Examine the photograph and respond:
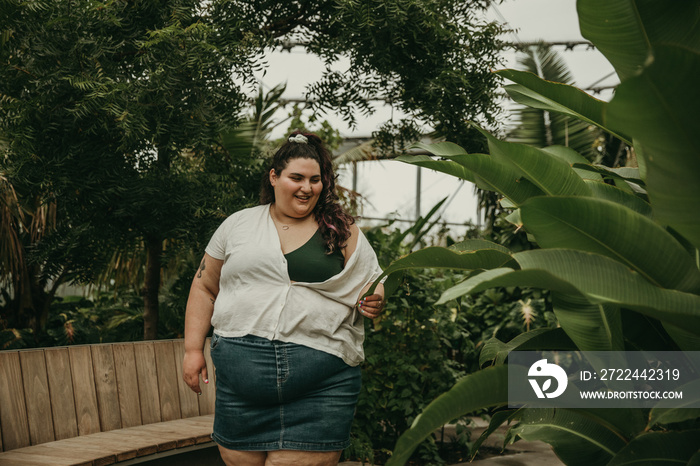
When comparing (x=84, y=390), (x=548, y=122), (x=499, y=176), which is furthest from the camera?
(x=548, y=122)

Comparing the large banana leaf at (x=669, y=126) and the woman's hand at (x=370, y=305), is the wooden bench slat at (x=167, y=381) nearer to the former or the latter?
the woman's hand at (x=370, y=305)

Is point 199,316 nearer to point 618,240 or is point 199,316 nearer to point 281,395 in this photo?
point 281,395

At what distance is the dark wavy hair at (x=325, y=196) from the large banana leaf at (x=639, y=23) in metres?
1.43

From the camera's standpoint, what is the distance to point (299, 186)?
2.38 m

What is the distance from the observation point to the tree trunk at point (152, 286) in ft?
11.9

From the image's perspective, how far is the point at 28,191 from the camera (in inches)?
127

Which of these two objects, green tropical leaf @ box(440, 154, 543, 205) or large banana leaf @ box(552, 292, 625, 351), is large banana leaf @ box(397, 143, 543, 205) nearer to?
green tropical leaf @ box(440, 154, 543, 205)

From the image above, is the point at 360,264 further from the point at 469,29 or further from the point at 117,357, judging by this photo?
the point at 117,357

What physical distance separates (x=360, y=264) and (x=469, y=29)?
1617 mm

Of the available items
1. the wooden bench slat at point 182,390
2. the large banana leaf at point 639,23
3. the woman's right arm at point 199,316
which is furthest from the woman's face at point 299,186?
the wooden bench slat at point 182,390

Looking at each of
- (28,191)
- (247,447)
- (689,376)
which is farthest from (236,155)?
(689,376)

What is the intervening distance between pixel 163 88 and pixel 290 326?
49.5 inches

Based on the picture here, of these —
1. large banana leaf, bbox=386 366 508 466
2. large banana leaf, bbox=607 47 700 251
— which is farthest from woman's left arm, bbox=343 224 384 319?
large banana leaf, bbox=607 47 700 251

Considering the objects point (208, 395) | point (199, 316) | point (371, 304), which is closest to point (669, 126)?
point (371, 304)
